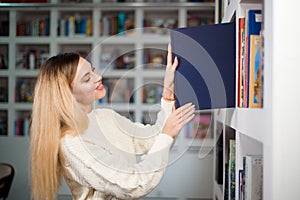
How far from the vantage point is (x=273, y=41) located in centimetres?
82

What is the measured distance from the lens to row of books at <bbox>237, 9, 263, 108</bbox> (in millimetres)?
1151

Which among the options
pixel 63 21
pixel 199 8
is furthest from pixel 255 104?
pixel 63 21

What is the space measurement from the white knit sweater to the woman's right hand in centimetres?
3

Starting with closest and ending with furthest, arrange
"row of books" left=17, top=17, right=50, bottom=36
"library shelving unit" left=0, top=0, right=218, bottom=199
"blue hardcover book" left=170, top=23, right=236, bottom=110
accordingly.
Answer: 1. "blue hardcover book" left=170, top=23, right=236, bottom=110
2. "library shelving unit" left=0, top=0, right=218, bottom=199
3. "row of books" left=17, top=17, right=50, bottom=36

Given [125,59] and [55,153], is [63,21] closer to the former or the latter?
[125,59]

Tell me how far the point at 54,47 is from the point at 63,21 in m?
→ 0.25

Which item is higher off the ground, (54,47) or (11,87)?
(54,47)

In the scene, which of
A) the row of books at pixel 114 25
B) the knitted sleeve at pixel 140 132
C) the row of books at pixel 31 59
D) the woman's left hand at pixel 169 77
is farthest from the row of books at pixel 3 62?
the woman's left hand at pixel 169 77

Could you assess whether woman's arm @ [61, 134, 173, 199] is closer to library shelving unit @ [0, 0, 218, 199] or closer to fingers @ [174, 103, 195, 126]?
fingers @ [174, 103, 195, 126]

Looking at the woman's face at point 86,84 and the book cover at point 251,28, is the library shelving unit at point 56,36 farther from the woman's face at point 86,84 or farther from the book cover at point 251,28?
the book cover at point 251,28

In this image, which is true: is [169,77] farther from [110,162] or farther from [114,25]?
[114,25]

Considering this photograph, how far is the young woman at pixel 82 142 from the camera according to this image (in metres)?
1.64

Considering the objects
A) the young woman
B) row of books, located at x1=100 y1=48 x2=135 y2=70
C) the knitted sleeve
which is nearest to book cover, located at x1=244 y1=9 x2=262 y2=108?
the young woman

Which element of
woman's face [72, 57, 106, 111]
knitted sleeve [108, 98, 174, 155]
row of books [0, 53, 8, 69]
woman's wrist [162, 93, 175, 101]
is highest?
row of books [0, 53, 8, 69]
